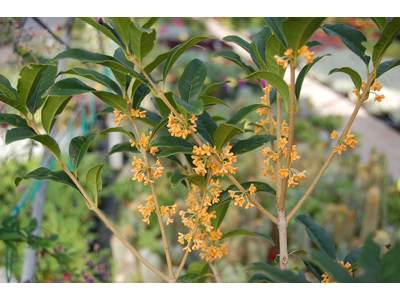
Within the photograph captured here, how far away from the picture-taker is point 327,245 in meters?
0.59

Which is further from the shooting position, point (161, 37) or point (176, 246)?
point (161, 37)

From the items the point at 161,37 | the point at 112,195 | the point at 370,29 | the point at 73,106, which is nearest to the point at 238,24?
the point at 161,37

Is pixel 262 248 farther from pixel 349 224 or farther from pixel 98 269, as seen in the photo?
pixel 98 269

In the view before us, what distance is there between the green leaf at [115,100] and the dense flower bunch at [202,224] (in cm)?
19

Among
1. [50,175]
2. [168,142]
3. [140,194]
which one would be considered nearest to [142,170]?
[168,142]

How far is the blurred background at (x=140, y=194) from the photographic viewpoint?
4.08 feet

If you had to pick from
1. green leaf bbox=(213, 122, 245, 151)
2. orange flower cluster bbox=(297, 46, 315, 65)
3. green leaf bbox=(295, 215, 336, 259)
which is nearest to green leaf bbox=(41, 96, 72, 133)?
green leaf bbox=(213, 122, 245, 151)

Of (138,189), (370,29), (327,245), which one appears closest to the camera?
(327,245)

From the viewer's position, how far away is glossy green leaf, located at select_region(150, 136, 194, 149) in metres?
0.48

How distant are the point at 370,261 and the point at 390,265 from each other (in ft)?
0.06

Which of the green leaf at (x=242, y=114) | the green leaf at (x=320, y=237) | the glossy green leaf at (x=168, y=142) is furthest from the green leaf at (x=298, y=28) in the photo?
the green leaf at (x=320, y=237)

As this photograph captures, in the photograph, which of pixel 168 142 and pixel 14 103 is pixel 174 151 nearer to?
pixel 168 142

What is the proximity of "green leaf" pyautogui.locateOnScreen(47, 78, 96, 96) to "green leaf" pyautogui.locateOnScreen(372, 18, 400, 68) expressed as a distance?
42 cm
